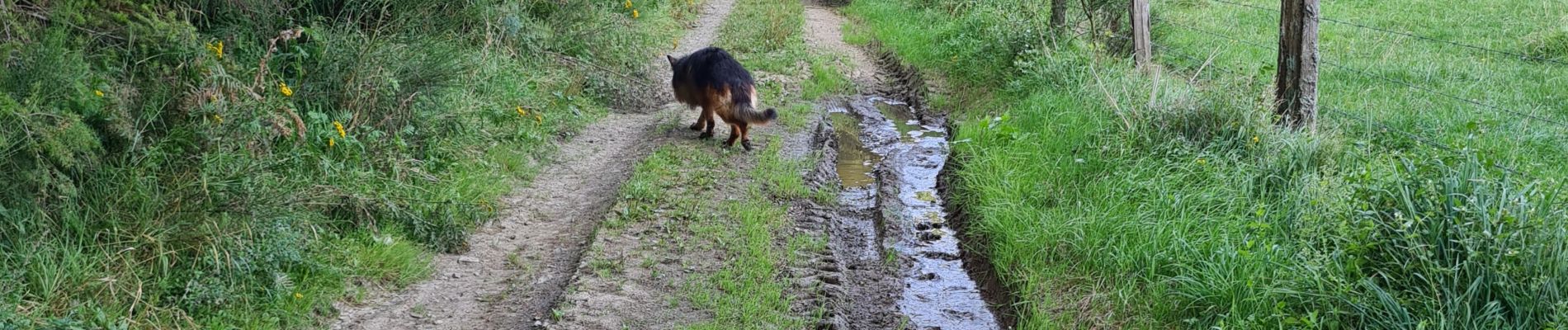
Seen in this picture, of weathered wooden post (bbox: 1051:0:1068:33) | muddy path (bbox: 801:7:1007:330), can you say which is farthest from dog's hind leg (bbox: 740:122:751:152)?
weathered wooden post (bbox: 1051:0:1068:33)

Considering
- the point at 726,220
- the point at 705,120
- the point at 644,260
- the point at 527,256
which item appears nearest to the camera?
the point at 644,260

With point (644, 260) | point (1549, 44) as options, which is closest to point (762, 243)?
point (644, 260)

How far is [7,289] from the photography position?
380 centimetres

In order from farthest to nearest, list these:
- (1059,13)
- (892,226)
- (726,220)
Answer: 1. (1059,13)
2. (892,226)
3. (726,220)

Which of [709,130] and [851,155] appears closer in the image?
[709,130]

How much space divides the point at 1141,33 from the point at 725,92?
157 inches

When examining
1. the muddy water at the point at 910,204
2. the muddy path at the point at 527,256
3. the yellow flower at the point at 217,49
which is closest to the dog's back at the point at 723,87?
the muddy path at the point at 527,256

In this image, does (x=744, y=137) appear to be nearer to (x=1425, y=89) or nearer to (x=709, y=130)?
(x=709, y=130)

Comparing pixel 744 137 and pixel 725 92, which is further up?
pixel 725 92

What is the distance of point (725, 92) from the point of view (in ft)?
24.4

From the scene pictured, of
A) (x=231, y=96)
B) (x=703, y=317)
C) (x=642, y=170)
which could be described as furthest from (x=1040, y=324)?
(x=231, y=96)

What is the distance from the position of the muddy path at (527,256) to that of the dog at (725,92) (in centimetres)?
55

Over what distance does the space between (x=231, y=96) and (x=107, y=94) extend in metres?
0.61

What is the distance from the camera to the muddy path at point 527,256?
481 cm
